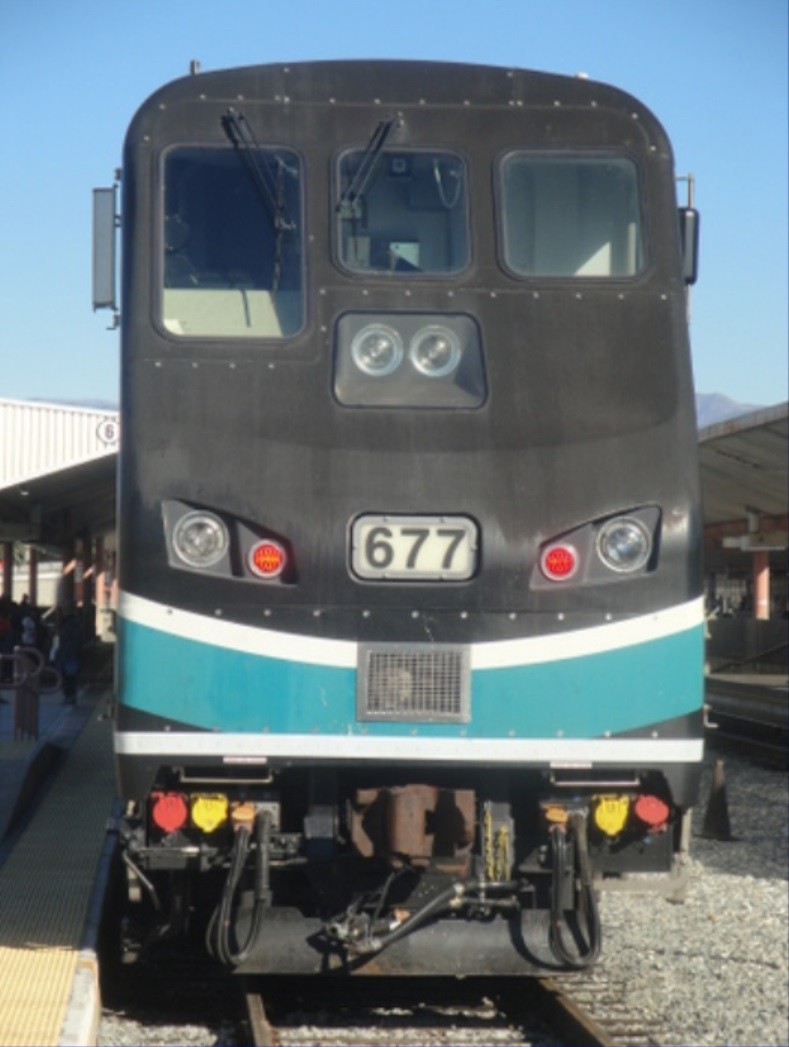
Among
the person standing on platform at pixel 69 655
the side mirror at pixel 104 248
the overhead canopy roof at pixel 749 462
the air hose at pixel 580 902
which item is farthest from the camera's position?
the overhead canopy roof at pixel 749 462

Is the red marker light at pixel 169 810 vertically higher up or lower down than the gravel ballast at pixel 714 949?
higher up

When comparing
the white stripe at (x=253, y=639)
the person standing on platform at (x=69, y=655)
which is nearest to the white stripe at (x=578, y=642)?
the white stripe at (x=253, y=639)

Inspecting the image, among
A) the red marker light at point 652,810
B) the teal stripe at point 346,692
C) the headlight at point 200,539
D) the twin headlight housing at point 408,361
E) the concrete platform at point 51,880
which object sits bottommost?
the concrete platform at point 51,880

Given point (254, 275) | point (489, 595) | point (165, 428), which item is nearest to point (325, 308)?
point (254, 275)

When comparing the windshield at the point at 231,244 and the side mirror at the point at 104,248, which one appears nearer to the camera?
the windshield at the point at 231,244

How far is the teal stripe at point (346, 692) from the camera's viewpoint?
22.2ft

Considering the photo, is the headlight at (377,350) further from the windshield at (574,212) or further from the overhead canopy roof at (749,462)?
the overhead canopy roof at (749,462)

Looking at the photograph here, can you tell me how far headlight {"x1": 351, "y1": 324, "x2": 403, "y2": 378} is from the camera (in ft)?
23.4

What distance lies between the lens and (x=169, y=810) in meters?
6.96

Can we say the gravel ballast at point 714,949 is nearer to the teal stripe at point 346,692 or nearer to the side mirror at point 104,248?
the teal stripe at point 346,692

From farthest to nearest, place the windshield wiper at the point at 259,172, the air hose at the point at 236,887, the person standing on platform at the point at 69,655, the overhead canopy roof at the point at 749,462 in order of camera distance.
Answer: the overhead canopy roof at the point at 749,462, the person standing on platform at the point at 69,655, the windshield wiper at the point at 259,172, the air hose at the point at 236,887

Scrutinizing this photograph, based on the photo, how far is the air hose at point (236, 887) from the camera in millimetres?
6770

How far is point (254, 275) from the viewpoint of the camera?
7223 mm

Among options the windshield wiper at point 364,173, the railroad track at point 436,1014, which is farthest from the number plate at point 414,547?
the railroad track at point 436,1014
